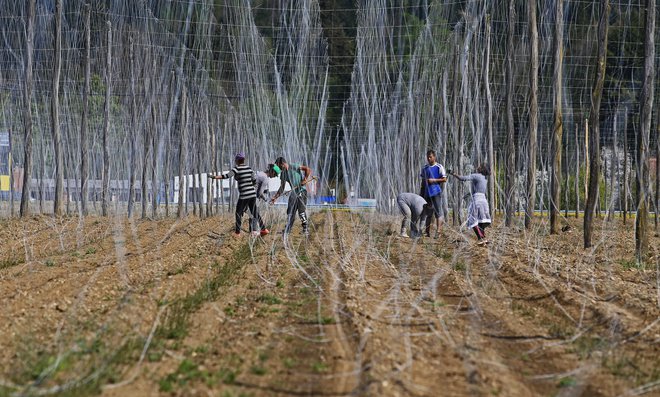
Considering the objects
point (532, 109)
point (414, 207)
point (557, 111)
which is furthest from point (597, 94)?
point (532, 109)

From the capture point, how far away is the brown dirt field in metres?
5.05

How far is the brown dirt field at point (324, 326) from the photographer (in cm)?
505

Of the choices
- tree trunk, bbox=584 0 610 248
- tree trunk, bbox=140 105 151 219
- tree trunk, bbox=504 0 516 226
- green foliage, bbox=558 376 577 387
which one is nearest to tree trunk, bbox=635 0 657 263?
tree trunk, bbox=584 0 610 248

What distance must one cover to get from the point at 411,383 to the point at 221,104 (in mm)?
31201

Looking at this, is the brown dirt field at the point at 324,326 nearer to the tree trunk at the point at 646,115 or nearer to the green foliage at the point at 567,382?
the green foliage at the point at 567,382

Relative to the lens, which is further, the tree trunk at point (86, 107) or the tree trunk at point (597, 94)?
the tree trunk at point (86, 107)

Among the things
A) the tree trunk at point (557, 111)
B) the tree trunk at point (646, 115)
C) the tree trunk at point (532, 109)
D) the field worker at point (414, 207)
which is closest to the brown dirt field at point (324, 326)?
the tree trunk at point (646, 115)

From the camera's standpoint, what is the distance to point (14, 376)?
4.88m

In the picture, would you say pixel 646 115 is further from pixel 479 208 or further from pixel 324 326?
pixel 324 326

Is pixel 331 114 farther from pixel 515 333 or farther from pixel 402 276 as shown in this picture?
pixel 515 333

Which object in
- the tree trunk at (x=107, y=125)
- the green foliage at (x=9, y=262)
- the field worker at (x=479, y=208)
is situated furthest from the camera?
the tree trunk at (x=107, y=125)

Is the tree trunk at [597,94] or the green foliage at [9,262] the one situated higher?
the tree trunk at [597,94]

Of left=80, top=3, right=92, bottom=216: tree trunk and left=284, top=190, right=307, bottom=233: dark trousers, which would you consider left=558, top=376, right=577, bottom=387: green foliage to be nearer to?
left=284, top=190, right=307, bottom=233: dark trousers

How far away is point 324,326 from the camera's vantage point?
6918 mm
